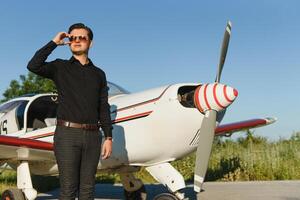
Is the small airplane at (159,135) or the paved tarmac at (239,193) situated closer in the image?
the small airplane at (159,135)

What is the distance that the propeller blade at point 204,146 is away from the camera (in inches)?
213

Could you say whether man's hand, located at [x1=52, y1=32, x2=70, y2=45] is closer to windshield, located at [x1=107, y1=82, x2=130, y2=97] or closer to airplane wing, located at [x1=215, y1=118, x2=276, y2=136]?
windshield, located at [x1=107, y1=82, x2=130, y2=97]

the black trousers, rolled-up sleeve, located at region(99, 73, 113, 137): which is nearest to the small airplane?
rolled-up sleeve, located at region(99, 73, 113, 137)

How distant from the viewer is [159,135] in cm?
578

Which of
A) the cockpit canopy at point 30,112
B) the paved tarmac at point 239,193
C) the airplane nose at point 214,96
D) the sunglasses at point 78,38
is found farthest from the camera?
the paved tarmac at point 239,193

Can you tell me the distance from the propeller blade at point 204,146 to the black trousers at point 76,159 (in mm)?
2207

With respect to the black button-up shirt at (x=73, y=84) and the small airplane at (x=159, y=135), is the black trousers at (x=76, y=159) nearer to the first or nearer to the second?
the black button-up shirt at (x=73, y=84)

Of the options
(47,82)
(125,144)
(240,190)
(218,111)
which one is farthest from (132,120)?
(47,82)

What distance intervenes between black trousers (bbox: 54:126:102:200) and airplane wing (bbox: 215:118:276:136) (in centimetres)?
509

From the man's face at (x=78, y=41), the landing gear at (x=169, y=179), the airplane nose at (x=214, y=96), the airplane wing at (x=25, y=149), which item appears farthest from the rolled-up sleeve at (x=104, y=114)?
the airplane wing at (x=25, y=149)

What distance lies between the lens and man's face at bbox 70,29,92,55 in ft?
11.5

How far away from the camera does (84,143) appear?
→ 3.39 m

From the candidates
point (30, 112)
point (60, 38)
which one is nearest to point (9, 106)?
point (30, 112)

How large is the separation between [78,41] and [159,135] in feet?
8.33
